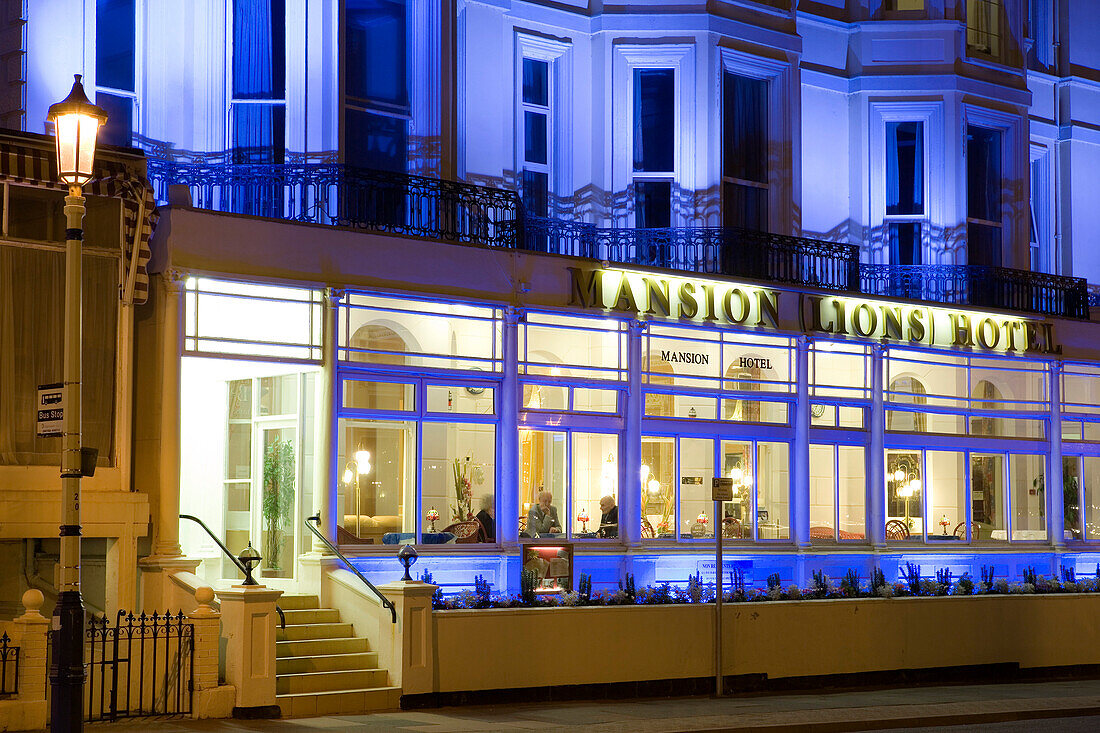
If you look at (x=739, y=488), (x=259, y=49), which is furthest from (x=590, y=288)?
(x=259, y=49)

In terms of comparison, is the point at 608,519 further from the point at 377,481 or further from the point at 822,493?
the point at 822,493

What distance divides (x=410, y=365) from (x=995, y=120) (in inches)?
542

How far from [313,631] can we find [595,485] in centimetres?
622

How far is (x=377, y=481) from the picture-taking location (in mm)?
19812

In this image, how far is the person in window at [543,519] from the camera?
21.4 m

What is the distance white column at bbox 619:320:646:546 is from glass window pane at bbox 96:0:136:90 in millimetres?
8297

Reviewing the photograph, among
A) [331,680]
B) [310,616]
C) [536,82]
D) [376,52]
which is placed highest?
[536,82]

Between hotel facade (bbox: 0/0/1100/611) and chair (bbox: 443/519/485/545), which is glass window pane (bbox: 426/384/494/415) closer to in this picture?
hotel facade (bbox: 0/0/1100/611)

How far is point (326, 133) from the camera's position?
2022 cm

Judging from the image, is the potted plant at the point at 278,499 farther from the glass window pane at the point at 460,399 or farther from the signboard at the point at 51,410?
the signboard at the point at 51,410

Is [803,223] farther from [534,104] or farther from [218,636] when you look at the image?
[218,636]

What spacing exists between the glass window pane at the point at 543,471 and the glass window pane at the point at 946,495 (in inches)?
308

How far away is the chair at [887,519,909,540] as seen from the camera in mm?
25609

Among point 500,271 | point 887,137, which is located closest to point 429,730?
point 500,271
